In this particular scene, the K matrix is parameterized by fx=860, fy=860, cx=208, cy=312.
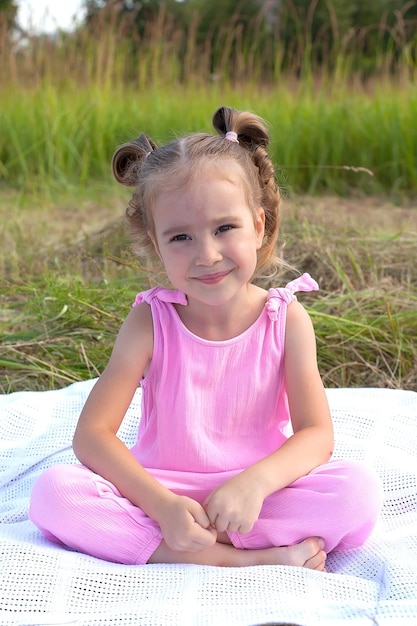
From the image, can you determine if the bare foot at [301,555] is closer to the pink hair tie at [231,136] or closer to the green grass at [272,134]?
the pink hair tie at [231,136]

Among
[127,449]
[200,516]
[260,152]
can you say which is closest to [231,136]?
[260,152]

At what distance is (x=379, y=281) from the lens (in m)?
2.89

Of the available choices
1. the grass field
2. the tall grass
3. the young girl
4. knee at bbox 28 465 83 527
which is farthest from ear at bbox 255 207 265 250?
the tall grass

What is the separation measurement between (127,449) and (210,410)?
0.57ft

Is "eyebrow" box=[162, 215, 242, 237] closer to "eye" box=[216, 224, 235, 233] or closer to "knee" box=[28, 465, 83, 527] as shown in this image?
"eye" box=[216, 224, 235, 233]

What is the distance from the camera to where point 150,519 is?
148cm

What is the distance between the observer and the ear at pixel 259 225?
1.63 metres

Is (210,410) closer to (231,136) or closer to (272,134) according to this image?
(231,136)

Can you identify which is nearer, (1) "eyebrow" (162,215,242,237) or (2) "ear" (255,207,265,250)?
(1) "eyebrow" (162,215,242,237)

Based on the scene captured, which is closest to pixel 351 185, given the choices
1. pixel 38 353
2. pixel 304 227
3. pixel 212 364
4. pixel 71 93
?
pixel 71 93

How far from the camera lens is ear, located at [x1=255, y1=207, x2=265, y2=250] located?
1.63m

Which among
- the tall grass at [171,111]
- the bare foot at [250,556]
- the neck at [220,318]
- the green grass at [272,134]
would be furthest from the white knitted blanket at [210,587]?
the green grass at [272,134]

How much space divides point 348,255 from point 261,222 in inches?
57.1

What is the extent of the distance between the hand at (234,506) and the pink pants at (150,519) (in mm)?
144
